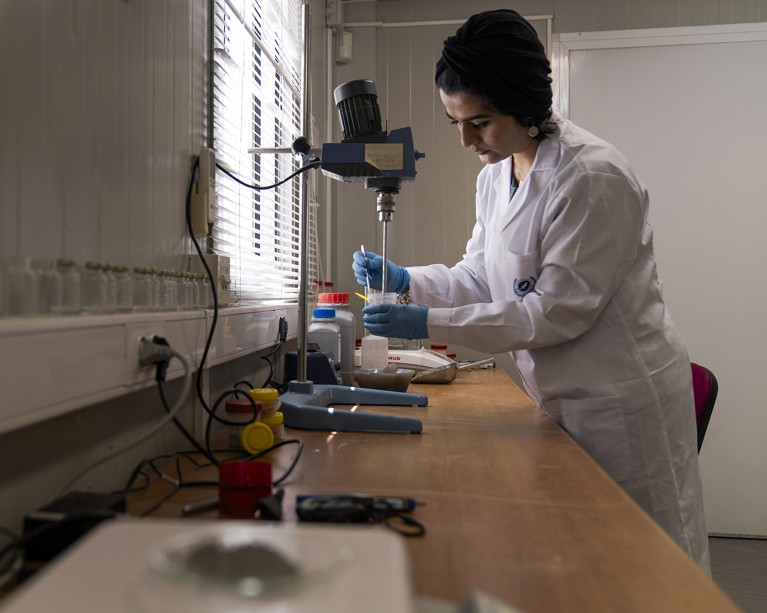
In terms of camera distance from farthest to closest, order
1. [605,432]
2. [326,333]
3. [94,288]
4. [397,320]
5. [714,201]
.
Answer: [714,201]
[326,333]
[397,320]
[605,432]
[94,288]

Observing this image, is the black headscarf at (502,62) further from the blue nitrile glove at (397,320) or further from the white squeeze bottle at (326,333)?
the white squeeze bottle at (326,333)

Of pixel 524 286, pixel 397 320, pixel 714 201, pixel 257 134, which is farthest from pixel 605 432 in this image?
pixel 714 201

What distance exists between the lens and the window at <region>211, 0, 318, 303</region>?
56.3 inches

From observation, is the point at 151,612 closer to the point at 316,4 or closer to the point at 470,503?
the point at 470,503

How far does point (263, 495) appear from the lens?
0.78 metres

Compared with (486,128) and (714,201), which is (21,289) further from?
(714,201)

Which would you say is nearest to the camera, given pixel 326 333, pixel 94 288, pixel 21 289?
pixel 21 289

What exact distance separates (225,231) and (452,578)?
1.03 m

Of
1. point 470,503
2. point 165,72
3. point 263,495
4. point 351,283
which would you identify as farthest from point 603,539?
point 351,283

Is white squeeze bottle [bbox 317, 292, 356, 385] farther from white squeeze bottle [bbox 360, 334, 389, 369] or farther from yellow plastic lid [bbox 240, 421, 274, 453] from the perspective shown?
yellow plastic lid [bbox 240, 421, 274, 453]

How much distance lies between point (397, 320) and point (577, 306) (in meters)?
0.40

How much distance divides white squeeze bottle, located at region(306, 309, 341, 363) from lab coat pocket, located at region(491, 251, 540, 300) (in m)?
0.50

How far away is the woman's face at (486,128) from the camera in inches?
58.0

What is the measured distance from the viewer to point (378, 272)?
1.95 m
